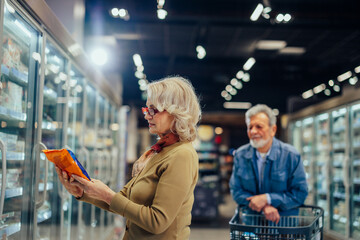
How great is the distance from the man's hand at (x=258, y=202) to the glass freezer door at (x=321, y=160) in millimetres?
5831

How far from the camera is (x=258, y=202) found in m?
2.81

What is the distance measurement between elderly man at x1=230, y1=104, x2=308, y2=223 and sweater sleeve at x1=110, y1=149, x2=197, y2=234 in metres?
1.25

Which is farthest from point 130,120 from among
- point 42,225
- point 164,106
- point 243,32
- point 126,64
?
point 164,106

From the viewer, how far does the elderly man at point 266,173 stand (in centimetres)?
288

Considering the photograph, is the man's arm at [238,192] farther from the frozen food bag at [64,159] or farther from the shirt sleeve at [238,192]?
the frozen food bag at [64,159]

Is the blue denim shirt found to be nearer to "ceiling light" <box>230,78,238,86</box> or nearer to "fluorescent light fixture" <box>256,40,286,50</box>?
"fluorescent light fixture" <box>256,40,286,50</box>

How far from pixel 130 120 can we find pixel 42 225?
1581cm

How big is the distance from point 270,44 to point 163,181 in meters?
9.48

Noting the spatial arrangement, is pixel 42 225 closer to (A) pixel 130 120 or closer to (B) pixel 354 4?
(B) pixel 354 4

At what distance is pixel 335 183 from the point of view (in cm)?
805

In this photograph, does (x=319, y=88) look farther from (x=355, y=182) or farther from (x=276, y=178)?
(x=276, y=178)

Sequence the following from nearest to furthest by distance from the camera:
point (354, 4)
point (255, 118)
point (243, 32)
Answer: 1. point (255, 118)
2. point (354, 4)
3. point (243, 32)

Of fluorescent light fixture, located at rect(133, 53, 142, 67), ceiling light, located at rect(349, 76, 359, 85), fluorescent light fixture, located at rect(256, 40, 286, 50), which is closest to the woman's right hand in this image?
ceiling light, located at rect(349, 76, 359, 85)

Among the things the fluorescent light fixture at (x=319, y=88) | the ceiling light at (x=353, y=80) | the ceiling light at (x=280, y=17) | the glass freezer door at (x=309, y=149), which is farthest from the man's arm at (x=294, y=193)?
the fluorescent light fixture at (x=319, y=88)
